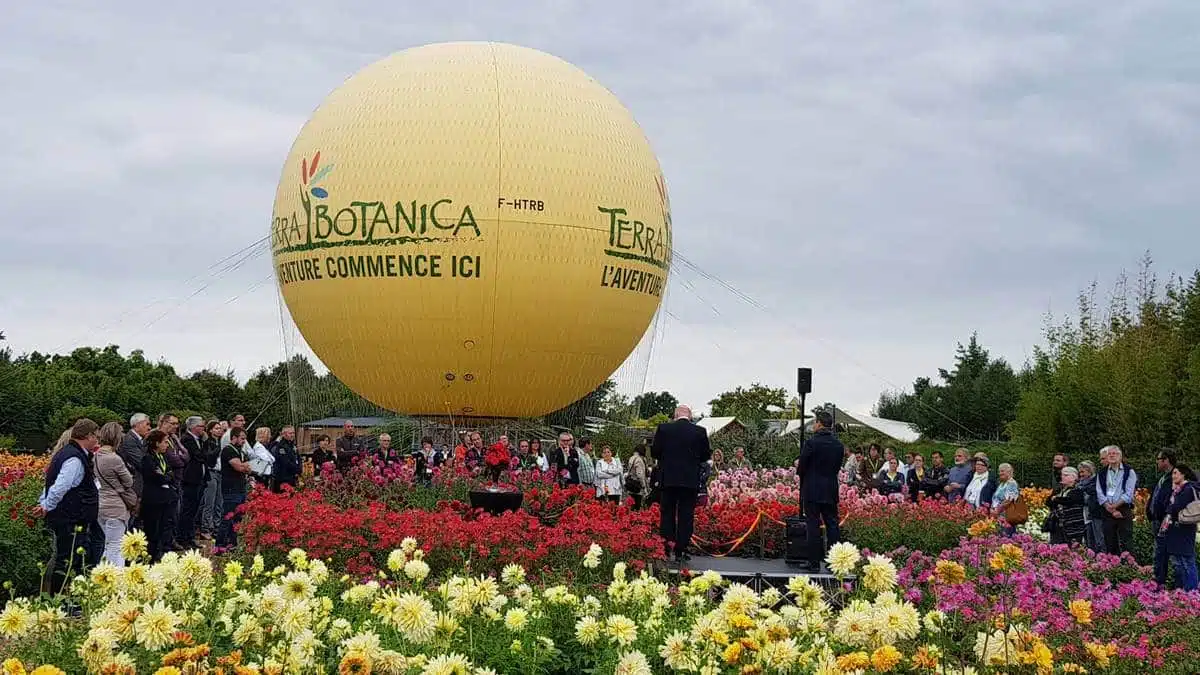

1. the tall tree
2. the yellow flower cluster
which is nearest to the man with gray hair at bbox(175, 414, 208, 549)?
the yellow flower cluster

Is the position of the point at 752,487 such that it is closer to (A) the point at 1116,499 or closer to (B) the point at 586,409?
(A) the point at 1116,499

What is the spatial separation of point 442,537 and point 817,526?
13.1 ft

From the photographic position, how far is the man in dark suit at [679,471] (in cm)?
1279

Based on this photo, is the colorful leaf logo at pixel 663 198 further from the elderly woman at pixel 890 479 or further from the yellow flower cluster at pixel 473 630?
the yellow flower cluster at pixel 473 630

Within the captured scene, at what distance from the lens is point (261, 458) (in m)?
16.7

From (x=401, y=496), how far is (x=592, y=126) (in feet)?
33.0

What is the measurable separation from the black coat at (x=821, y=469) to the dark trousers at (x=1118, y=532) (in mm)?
4075

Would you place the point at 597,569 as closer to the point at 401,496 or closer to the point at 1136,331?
the point at 401,496

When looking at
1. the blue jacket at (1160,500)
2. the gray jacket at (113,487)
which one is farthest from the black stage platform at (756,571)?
the gray jacket at (113,487)

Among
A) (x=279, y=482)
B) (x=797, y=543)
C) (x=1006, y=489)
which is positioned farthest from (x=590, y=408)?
(x=797, y=543)

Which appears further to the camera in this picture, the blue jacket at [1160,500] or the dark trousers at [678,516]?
the blue jacket at [1160,500]

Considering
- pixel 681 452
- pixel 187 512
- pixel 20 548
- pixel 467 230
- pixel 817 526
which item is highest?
pixel 467 230

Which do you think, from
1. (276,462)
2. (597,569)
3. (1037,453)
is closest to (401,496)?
(276,462)

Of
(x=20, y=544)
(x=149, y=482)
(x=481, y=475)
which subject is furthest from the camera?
(x=481, y=475)
